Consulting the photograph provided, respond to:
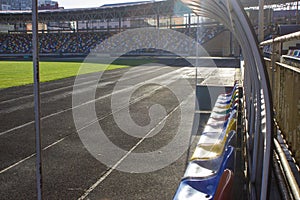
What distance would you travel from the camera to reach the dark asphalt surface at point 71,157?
559 centimetres

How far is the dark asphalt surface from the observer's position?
18.3 feet

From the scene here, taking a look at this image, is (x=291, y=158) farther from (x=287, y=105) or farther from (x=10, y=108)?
(x=10, y=108)

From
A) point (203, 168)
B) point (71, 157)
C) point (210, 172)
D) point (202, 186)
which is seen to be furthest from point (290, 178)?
point (71, 157)

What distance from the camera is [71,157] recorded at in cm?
724

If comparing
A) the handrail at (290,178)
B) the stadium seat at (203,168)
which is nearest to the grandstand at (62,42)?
the stadium seat at (203,168)

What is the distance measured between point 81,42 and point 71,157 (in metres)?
57.3

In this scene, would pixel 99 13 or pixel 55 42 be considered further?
pixel 55 42

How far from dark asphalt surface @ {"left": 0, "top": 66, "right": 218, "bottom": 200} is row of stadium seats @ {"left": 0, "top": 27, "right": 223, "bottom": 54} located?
1804 inches

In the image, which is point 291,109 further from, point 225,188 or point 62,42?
point 62,42

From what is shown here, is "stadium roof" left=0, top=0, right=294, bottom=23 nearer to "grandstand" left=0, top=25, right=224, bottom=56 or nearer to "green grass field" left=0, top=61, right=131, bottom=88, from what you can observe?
"grandstand" left=0, top=25, right=224, bottom=56

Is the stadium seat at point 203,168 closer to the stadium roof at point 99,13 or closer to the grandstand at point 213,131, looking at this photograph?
the grandstand at point 213,131

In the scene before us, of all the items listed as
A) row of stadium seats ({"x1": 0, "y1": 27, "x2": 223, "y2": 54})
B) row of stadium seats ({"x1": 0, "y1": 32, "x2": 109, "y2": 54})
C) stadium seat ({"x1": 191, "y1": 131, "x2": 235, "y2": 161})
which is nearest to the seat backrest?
stadium seat ({"x1": 191, "y1": 131, "x2": 235, "y2": 161})

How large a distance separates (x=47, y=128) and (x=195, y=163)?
568 centimetres

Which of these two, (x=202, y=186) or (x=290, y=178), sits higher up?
(x=290, y=178)
